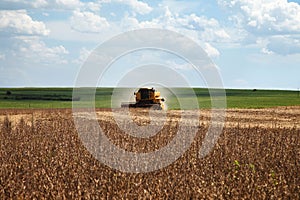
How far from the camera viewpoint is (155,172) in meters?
9.24

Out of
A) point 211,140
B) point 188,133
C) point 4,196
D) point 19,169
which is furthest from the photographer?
point 188,133

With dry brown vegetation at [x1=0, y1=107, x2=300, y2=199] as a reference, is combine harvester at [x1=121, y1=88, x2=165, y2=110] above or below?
above

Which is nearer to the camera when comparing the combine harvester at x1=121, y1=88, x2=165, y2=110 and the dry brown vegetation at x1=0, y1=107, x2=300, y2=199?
the dry brown vegetation at x1=0, y1=107, x2=300, y2=199

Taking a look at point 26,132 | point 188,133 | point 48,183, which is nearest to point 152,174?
point 48,183

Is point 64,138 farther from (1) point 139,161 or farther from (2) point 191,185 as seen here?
(2) point 191,185

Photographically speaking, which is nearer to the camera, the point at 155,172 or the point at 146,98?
the point at 155,172

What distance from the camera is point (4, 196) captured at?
753cm

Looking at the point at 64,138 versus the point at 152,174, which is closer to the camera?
the point at 152,174

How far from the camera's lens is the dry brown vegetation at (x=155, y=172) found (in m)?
7.38

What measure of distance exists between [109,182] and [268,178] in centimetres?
264

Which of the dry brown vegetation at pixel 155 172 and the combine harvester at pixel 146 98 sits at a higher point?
the combine harvester at pixel 146 98

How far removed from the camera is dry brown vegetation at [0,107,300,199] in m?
7.38

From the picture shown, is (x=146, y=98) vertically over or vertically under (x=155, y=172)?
over

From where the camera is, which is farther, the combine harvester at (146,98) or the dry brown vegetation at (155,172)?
the combine harvester at (146,98)
